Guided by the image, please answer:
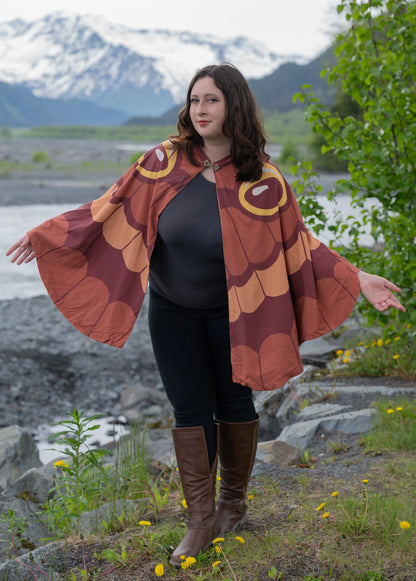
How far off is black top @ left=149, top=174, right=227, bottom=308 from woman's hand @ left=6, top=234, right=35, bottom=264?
54 cm

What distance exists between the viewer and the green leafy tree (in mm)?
4543

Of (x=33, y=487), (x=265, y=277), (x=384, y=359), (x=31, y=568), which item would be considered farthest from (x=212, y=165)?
(x=384, y=359)

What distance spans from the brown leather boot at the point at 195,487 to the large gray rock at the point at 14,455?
2565mm

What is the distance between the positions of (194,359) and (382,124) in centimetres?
249

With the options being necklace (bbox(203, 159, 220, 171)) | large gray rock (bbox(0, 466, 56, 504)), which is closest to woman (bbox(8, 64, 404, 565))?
→ necklace (bbox(203, 159, 220, 171))

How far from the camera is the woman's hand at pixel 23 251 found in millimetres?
2885

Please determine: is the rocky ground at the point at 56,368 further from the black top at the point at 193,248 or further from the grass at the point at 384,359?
the black top at the point at 193,248

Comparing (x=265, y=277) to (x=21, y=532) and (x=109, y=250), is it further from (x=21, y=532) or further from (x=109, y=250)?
(x=21, y=532)

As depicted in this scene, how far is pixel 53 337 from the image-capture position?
958 cm

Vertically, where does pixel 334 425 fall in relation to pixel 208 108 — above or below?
below

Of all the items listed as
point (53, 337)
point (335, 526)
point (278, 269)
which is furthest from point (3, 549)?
point (53, 337)

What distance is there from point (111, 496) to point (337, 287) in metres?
1.57

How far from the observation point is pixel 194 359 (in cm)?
289

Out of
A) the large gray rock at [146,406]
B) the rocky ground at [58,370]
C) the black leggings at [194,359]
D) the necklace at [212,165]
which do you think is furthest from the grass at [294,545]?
the rocky ground at [58,370]
